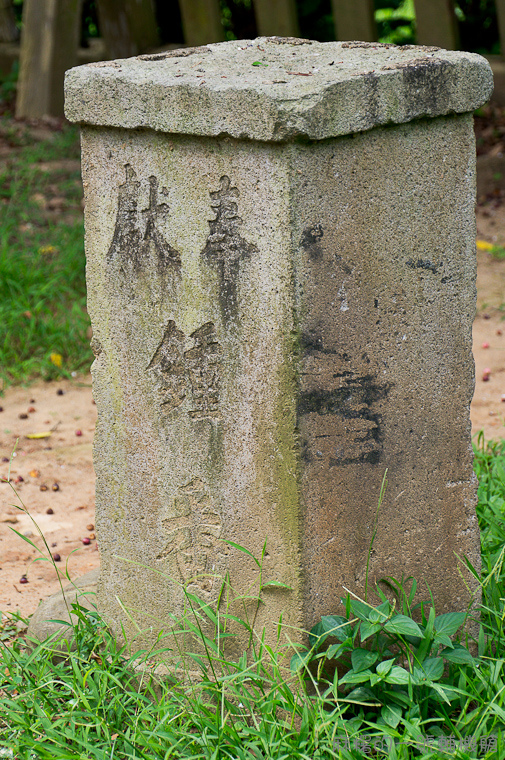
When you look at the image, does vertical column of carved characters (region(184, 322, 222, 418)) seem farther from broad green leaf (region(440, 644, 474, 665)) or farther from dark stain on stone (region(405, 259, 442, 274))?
broad green leaf (region(440, 644, 474, 665))

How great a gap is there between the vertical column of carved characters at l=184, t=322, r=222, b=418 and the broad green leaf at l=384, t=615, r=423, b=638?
605mm

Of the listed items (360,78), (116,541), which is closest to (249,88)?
(360,78)

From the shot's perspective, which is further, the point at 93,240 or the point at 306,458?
the point at 93,240

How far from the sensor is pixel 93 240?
2.12 m

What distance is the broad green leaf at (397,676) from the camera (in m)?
1.84

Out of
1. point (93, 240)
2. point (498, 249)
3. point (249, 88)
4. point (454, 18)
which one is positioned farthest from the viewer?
point (454, 18)

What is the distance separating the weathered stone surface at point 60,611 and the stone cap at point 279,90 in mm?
1249

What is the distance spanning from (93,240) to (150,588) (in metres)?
0.88

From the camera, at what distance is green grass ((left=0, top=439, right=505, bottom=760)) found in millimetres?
1823

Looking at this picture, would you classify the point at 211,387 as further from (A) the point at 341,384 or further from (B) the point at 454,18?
(B) the point at 454,18

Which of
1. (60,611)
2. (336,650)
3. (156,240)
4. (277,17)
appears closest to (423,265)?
(156,240)

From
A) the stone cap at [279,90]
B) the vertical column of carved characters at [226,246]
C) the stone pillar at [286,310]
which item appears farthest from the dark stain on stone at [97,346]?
the stone cap at [279,90]

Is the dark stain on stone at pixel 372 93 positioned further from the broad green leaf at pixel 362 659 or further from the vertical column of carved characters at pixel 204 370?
the broad green leaf at pixel 362 659

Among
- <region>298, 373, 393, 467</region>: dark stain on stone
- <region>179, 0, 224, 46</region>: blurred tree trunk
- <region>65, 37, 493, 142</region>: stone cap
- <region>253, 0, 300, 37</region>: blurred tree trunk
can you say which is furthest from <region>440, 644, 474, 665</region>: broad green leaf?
<region>179, 0, 224, 46</region>: blurred tree trunk
